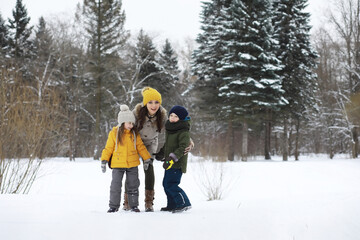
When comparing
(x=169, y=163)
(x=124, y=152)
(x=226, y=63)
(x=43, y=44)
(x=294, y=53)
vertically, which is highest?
(x=43, y=44)

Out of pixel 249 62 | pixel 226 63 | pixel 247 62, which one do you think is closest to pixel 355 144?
pixel 249 62

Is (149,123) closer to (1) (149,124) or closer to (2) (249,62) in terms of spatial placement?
(1) (149,124)

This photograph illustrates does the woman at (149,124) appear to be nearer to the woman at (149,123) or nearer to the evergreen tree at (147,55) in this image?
the woman at (149,123)

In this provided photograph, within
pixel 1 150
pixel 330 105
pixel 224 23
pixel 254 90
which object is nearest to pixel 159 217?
pixel 1 150

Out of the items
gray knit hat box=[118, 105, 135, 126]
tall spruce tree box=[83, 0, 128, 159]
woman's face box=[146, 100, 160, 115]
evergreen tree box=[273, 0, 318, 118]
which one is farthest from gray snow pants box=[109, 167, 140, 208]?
evergreen tree box=[273, 0, 318, 118]

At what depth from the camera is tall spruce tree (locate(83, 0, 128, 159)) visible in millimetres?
19047

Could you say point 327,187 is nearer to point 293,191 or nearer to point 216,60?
point 293,191

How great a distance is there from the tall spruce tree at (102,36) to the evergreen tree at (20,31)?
9644 mm

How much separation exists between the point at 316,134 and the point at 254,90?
23734 millimetres

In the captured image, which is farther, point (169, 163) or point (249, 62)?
point (249, 62)

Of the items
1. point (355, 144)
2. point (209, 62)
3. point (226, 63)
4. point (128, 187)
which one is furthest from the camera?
point (355, 144)

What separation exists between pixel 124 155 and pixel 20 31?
26614 mm

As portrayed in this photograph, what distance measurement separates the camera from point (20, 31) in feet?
84.0

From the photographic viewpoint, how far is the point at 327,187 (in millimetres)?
10055
